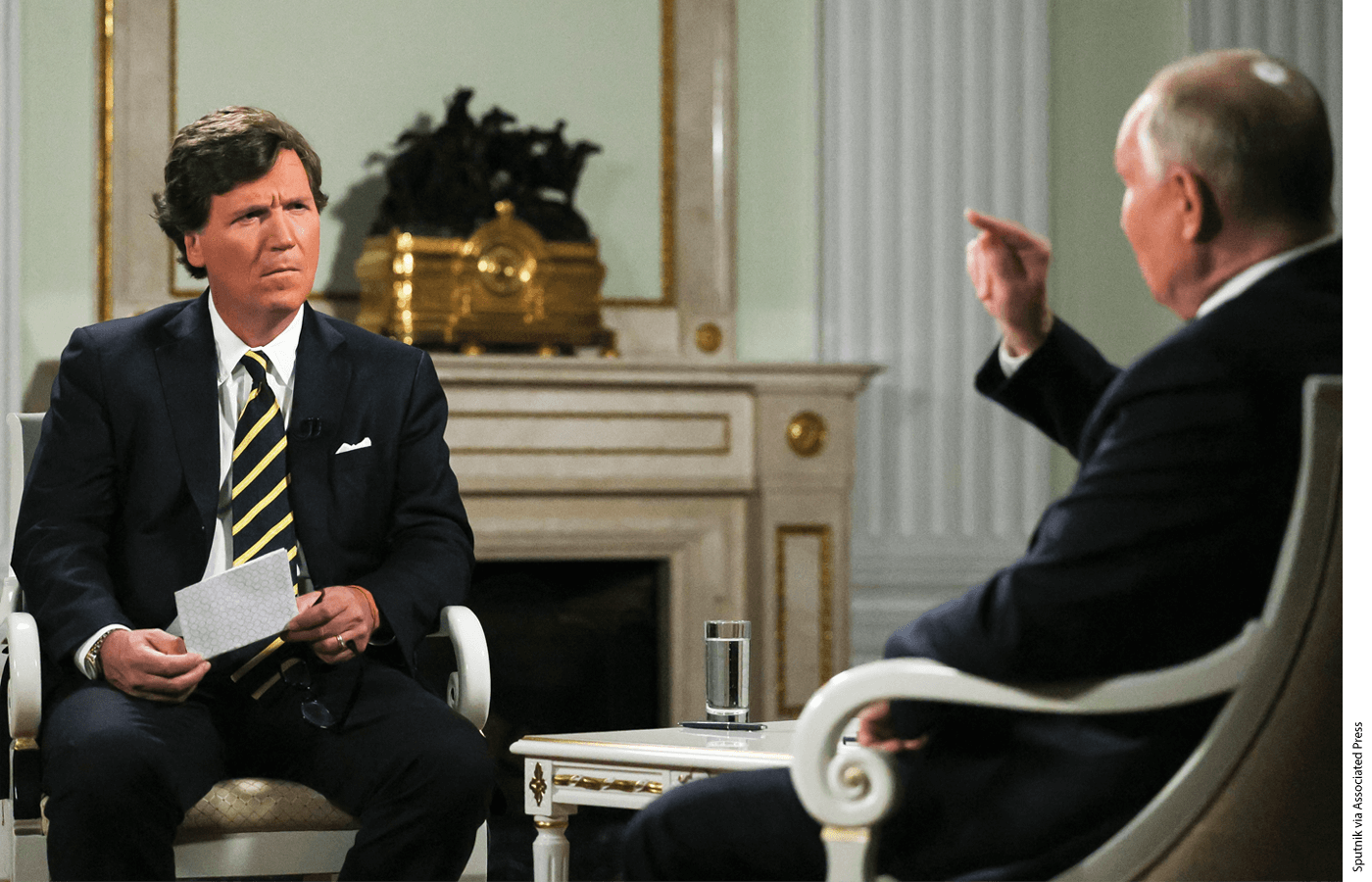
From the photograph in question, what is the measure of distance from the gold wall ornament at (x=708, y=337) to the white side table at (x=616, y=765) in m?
2.20

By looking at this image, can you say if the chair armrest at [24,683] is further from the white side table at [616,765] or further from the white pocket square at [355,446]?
the white side table at [616,765]

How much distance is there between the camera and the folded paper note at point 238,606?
6.15 feet

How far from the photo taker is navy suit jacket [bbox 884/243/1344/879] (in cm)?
123

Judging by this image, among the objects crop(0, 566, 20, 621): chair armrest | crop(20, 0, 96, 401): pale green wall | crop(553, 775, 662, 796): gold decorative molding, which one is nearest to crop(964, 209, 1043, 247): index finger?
crop(553, 775, 662, 796): gold decorative molding

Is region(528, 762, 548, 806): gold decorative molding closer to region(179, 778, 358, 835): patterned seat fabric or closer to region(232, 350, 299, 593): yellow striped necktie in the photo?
region(179, 778, 358, 835): patterned seat fabric

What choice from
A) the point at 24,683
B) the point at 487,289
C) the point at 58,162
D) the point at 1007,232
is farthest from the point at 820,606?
the point at 1007,232

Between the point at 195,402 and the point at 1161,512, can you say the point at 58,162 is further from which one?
the point at 1161,512

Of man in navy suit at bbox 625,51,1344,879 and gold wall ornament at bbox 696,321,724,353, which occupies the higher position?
gold wall ornament at bbox 696,321,724,353

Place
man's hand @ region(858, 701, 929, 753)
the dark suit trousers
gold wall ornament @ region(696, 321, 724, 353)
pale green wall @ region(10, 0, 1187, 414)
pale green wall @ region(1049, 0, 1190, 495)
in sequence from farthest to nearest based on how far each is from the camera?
pale green wall @ region(1049, 0, 1190, 495)
gold wall ornament @ region(696, 321, 724, 353)
pale green wall @ region(10, 0, 1187, 414)
the dark suit trousers
man's hand @ region(858, 701, 929, 753)

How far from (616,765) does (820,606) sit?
2106 mm

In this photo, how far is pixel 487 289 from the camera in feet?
13.1

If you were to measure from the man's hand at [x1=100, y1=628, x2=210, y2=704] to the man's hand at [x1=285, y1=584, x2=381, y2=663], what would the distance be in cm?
12
